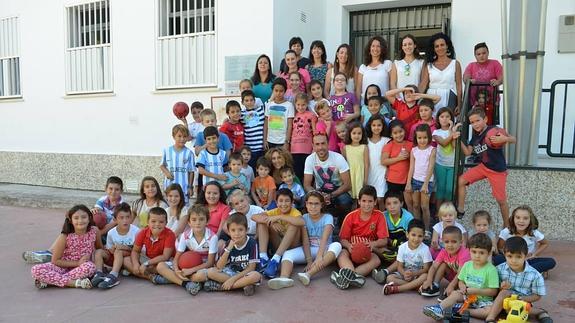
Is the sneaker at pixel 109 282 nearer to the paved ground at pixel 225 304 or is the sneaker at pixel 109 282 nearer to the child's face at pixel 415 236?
the paved ground at pixel 225 304

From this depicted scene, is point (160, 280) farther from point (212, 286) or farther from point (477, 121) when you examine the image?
point (477, 121)

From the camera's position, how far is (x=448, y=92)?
5934 millimetres

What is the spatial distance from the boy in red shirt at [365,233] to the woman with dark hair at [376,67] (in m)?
1.83

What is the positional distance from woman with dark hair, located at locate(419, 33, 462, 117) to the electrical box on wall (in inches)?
93.6

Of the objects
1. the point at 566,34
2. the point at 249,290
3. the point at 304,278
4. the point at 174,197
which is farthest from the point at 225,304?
the point at 566,34

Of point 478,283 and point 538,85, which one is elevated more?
point 538,85

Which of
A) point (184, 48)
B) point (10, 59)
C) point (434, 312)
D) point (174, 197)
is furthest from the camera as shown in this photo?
point (10, 59)

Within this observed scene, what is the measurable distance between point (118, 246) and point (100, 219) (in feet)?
2.25

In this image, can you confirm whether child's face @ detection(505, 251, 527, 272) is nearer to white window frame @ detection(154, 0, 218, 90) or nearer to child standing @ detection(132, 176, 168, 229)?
child standing @ detection(132, 176, 168, 229)

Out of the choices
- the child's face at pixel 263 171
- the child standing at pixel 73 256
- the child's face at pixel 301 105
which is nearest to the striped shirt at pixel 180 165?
the child's face at pixel 263 171

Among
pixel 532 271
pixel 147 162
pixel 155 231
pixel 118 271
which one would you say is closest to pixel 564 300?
pixel 532 271

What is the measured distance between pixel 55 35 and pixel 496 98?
8449mm

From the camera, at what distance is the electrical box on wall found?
7199 mm

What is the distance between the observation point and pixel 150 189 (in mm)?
5395
